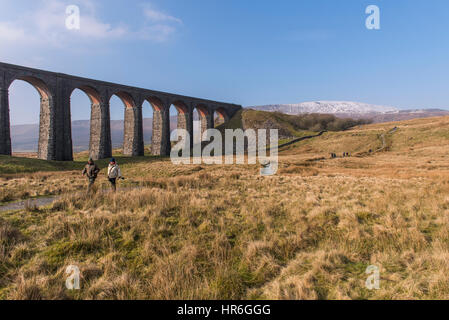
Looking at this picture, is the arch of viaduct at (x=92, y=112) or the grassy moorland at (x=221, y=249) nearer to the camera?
the grassy moorland at (x=221, y=249)

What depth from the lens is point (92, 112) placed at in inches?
1507

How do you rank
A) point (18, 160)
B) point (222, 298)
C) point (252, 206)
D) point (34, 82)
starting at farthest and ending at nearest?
point (34, 82) → point (18, 160) → point (252, 206) → point (222, 298)

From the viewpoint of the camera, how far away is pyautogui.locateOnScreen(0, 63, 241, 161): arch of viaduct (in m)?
28.4

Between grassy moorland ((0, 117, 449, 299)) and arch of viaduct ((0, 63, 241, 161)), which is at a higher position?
arch of viaduct ((0, 63, 241, 161))

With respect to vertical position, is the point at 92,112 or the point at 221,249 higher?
the point at 92,112

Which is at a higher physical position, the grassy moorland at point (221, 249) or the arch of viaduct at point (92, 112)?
the arch of viaduct at point (92, 112)

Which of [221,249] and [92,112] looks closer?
[221,249]

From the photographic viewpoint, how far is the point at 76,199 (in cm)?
850

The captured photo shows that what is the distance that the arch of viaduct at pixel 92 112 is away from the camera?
93.3 feet

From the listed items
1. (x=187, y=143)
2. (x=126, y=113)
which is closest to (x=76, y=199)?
(x=126, y=113)

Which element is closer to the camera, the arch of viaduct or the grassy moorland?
the grassy moorland
